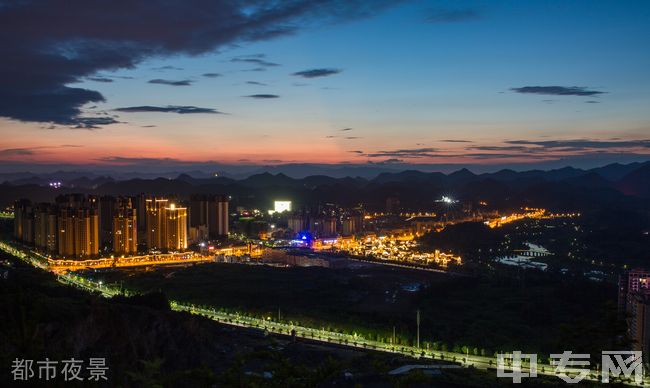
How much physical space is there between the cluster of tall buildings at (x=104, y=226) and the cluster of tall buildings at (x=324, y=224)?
528cm

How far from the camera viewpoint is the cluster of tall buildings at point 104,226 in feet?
82.1

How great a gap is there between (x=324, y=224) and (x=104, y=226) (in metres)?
12.3

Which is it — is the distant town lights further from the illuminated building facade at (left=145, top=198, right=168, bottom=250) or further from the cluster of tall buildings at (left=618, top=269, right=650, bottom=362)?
the cluster of tall buildings at (left=618, top=269, right=650, bottom=362)

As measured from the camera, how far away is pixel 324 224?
36.2 meters

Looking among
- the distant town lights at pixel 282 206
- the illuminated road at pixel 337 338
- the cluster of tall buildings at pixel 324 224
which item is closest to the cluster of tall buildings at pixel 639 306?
the illuminated road at pixel 337 338

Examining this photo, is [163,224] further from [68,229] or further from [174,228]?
[68,229]

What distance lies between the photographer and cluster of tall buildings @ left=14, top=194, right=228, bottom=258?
2503cm

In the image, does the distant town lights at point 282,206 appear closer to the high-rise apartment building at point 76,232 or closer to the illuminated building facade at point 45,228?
the illuminated building facade at point 45,228

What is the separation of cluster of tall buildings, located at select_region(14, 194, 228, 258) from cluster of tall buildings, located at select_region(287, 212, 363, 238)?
17.3 feet

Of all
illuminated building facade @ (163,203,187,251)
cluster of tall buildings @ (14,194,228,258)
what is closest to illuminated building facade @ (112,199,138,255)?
cluster of tall buildings @ (14,194,228,258)

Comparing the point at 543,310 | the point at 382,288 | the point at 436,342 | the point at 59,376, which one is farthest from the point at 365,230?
the point at 59,376

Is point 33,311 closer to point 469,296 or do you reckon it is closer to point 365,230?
point 469,296

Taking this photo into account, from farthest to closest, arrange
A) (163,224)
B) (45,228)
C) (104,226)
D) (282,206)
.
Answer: (282,206) → (104,226) → (163,224) → (45,228)

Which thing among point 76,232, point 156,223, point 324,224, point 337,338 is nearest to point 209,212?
point 156,223
